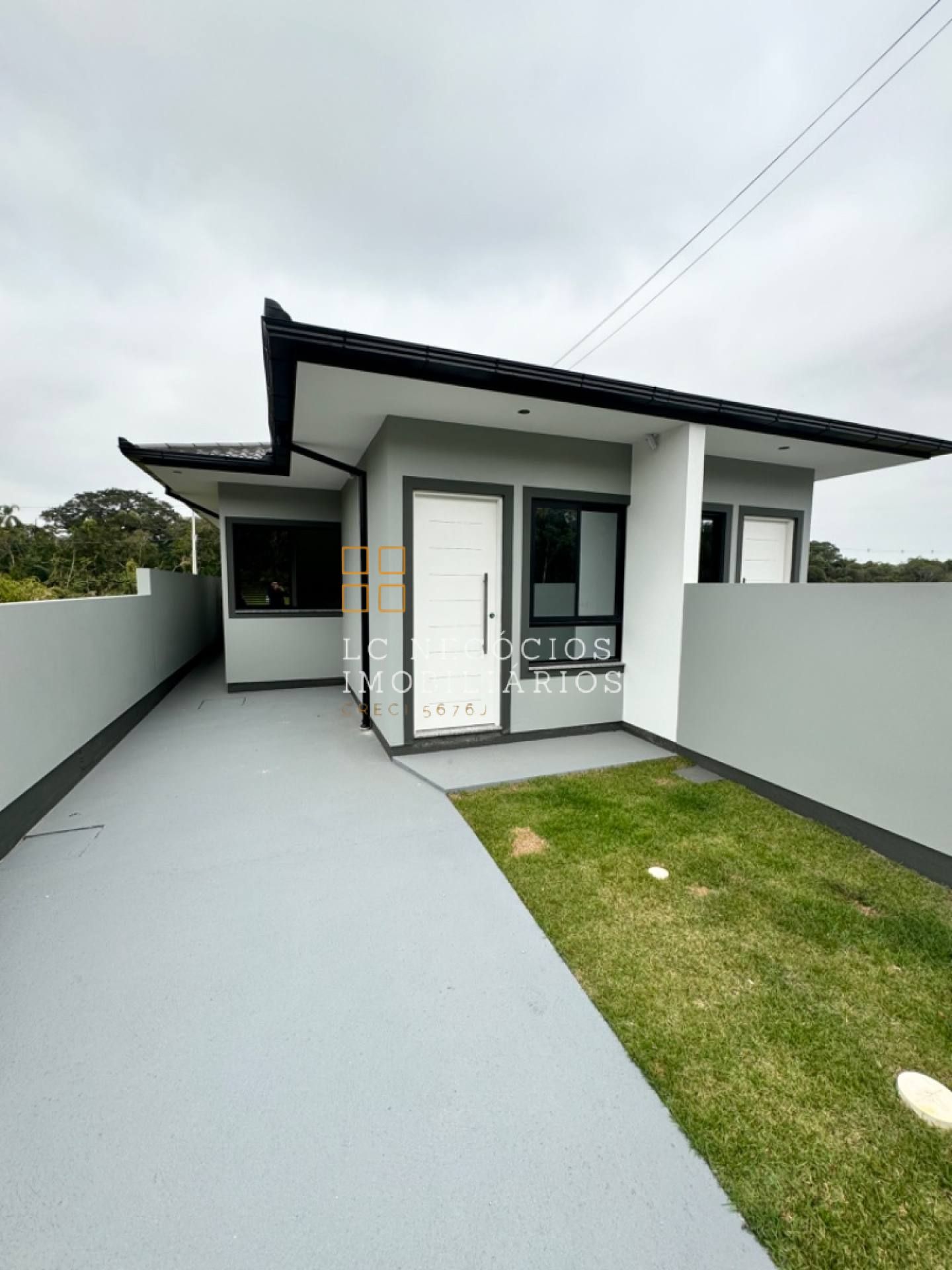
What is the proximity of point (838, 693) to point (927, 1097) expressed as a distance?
7.06ft

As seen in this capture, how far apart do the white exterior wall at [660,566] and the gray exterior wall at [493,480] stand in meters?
0.25

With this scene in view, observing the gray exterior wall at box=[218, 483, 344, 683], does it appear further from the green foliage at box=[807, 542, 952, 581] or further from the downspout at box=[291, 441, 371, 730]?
the green foliage at box=[807, 542, 952, 581]

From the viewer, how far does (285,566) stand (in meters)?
6.98

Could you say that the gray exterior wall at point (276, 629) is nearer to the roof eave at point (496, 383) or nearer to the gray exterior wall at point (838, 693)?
the roof eave at point (496, 383)

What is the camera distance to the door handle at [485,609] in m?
4.60

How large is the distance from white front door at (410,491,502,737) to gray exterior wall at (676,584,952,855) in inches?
69.5

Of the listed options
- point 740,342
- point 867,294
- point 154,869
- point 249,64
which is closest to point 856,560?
point 740,342

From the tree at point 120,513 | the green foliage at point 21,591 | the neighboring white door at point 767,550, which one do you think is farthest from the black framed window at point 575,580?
the tree at point 120,513

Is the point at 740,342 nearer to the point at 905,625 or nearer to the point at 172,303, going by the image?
the point at 905,625

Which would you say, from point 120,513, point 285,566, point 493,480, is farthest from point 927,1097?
point 120,513

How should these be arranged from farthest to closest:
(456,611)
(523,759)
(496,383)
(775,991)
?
(456,611) < (523,759) < (496,383) < (775,991)

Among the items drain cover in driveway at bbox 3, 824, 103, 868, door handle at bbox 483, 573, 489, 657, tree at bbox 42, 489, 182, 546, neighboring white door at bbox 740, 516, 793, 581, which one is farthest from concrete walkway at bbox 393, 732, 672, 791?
tree at bbox 42, 489, 182, 546

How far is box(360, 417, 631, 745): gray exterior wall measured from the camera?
4.16 meters

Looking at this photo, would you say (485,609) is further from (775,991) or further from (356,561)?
(775,991)
